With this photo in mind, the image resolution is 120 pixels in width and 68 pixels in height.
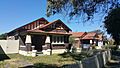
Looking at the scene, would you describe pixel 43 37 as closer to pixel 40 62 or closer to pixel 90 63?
pixel 40 62

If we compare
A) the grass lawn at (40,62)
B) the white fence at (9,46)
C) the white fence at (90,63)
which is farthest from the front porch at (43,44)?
the white fence at (90,63)

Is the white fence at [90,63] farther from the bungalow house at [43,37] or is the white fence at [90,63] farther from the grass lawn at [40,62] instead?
the bungalow house at [43,37]

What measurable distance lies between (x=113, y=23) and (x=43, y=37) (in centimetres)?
1294

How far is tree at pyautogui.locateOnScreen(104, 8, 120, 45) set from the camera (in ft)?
85.6

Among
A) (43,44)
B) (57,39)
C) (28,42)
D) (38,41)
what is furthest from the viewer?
(57,39)

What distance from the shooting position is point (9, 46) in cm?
3738

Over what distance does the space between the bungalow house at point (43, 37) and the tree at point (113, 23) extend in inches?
372

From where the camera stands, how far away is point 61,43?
37469mm

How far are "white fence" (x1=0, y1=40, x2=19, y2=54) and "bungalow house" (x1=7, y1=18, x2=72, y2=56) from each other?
2.97ft

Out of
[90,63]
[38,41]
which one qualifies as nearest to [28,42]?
[38,41]

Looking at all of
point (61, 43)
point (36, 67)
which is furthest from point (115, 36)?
point (36, 67)

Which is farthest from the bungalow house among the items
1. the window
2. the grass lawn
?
the grass lawn

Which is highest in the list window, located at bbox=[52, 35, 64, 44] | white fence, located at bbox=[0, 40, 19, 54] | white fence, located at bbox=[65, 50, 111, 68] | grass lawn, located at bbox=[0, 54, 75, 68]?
window, located at bbox=[52, 35, 64, 44]

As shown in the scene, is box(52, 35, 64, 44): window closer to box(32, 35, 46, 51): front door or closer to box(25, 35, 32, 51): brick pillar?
box(32, 35, 46, 51): front door
